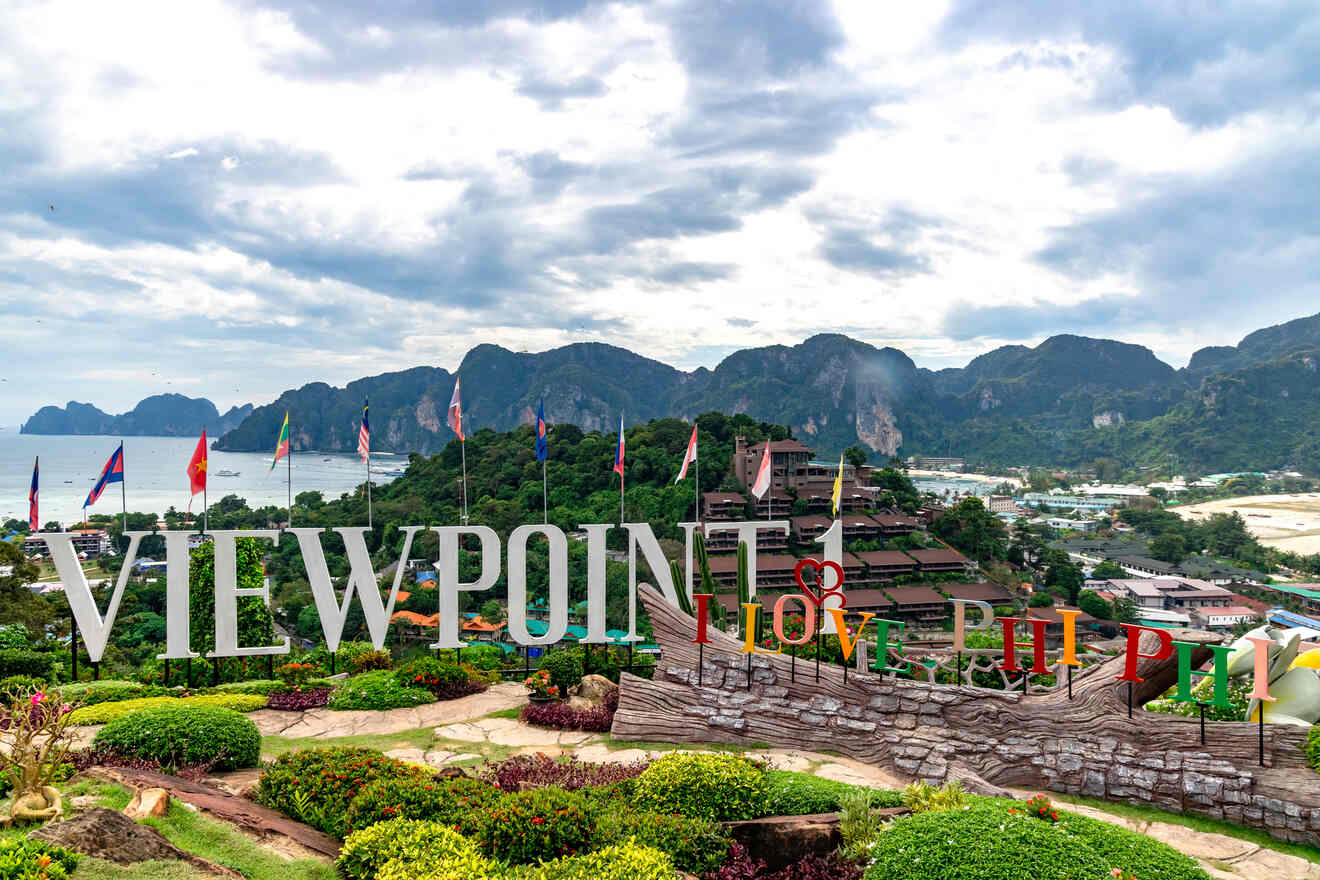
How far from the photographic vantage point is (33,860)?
427 centimetres

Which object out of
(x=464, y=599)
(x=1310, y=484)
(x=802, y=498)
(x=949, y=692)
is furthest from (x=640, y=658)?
(x=1310, y=484)

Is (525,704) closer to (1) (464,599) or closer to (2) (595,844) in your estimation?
(2) (595,844)

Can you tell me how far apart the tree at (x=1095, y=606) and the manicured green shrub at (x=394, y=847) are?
59.6 m

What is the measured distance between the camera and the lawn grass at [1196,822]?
7582 mm

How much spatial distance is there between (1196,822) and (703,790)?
20.0ft

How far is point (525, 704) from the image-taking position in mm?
12156

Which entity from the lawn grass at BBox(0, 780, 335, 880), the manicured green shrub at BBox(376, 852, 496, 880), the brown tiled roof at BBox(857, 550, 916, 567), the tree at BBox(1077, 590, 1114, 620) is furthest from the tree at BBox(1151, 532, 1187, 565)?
the lawn grass at BBox(0, 780, 335, 880)

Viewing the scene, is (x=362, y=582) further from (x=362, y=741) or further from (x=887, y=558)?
(x=887, y=558)

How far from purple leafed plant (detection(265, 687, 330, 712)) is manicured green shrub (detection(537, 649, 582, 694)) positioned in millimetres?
3965

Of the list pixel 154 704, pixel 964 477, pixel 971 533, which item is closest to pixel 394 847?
A: pixel 154 704

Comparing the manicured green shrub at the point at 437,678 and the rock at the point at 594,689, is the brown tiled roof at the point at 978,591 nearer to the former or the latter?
the rock at the point at 594,689

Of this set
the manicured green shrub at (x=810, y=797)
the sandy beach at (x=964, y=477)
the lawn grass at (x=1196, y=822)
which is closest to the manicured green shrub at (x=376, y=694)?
the manicured green shrub at (x=810, y=797)

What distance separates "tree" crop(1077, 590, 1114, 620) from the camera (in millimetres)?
53750

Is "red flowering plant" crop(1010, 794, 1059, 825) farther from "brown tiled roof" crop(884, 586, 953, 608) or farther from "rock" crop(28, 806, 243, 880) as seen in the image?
"brown tiled roof" crop(884, 586, 953, 608)
